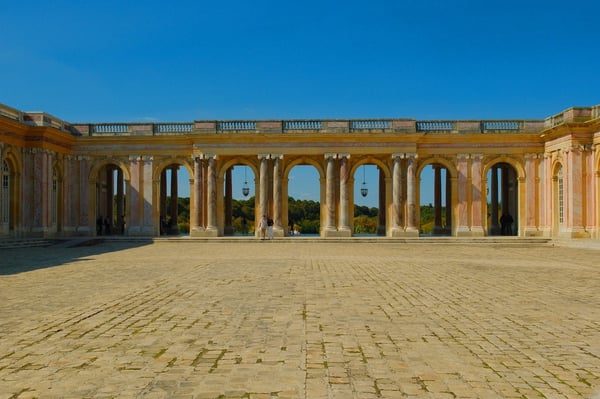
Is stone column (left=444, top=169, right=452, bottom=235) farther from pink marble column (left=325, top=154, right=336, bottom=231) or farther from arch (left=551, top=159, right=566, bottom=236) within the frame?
pink marble column (left=325, top=154, right=336, bottom=231)

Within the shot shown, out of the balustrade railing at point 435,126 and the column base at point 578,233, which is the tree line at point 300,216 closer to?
the balustrade railing at point 435,126

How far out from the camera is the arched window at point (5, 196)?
29.0 meters

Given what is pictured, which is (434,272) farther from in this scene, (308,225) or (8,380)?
(308,225)

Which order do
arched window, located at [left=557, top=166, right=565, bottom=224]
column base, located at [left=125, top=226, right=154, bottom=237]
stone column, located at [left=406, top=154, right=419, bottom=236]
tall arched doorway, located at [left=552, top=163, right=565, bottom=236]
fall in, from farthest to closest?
column base, located at [left=125, top=226, right=154, bottom=237] → stone column, located at [left=406, top=154, right=419, bottom=236] → tall arched doorway, located at [left=552, top=163, right=565, bottom=236] → arched window, located at [left=557, top=166, right=565, bottom=224]

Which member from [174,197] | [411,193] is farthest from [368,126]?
[174,197]

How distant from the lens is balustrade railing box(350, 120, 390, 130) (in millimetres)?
33938

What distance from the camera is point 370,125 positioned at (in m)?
→ 34.0

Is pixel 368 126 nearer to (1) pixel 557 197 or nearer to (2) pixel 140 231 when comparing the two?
(1) pixel 557 197

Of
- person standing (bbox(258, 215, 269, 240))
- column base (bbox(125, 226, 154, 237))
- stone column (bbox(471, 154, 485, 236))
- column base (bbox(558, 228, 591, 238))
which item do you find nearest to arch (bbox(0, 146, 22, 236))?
column base (bbox(125, 226, 154, 237))

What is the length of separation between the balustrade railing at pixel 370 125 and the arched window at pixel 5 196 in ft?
61.0

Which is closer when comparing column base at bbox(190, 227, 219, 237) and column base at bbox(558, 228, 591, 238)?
column base at bbox(558, 228, 591, 238)

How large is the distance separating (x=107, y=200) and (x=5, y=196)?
32.8ft

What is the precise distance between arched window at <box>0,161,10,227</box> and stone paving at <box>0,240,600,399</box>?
59.7 feet

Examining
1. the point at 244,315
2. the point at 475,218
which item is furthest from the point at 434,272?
the point at 475,218
